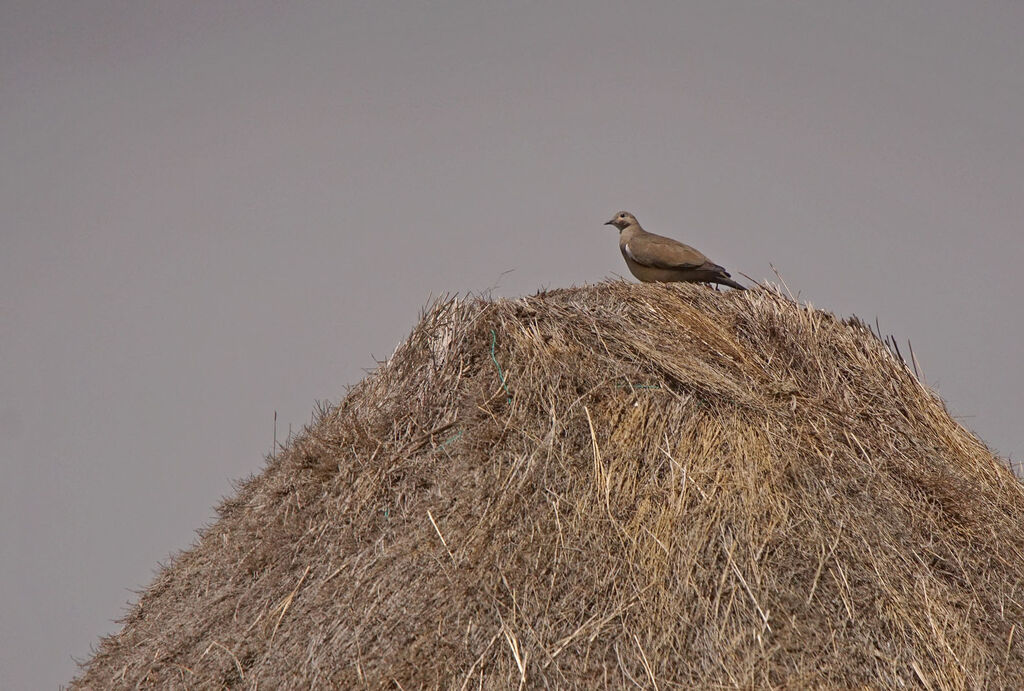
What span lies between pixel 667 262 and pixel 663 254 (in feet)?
0.32

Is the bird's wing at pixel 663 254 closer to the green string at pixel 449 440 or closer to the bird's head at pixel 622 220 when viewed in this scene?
the bird's head at pixel 622 220

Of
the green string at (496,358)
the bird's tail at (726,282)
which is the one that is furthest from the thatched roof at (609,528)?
the bird's tail at (726,282)

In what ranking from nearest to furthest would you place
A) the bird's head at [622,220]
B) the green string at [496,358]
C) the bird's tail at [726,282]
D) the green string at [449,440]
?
the green string at [449,440] < the green string at [496,358] < the bird's tail at [726,282] < the bird's head at [622,220]

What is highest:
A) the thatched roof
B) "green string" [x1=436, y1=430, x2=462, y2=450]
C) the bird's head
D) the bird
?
the bird's head

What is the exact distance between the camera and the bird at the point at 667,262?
12242mm

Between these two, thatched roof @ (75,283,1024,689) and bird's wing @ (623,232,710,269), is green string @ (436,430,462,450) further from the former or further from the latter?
bird's wing @ (623,232,710,269)

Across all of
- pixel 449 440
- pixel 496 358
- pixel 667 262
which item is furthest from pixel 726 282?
pixel 449 440

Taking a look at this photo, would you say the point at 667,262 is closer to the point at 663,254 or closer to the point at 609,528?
the point at 663,254

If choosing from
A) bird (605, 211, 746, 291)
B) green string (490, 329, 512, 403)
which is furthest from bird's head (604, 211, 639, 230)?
green string (490, 329, 512, 403)

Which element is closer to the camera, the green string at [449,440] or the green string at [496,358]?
the green string at [449,440]

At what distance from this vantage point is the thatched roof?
843 cm

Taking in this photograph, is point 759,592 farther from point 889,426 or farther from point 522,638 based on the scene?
point 889,426

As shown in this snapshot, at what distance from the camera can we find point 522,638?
8.39 metres

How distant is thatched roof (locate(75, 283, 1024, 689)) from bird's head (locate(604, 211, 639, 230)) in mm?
2073
